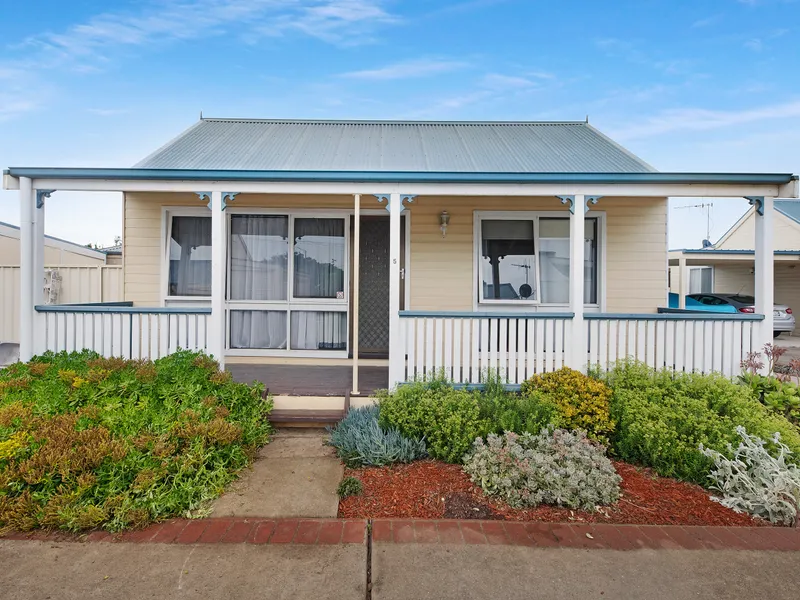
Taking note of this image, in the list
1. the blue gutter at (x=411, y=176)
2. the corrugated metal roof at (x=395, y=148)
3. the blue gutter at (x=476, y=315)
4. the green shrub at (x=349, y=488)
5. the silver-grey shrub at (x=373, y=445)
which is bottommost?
the green shrub at (x=349, y=488)

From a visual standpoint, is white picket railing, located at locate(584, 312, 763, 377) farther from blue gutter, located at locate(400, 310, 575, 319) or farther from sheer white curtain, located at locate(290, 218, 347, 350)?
sheer white curtain, located at locate(290, 218, 347, 350)

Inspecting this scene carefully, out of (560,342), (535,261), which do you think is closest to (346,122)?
(535,261)

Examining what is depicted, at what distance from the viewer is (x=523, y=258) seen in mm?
6664

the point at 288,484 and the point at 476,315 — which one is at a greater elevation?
the point at 476,315

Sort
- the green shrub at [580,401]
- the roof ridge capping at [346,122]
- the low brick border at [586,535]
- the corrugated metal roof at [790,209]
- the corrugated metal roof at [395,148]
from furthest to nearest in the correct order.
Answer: the corrugated metal roof at [790,209] < the roof ridge capping at [346,122] < the corrugated metal roof at [395,148] < the green shrub at [580,401] < the low brick border at [586,535]

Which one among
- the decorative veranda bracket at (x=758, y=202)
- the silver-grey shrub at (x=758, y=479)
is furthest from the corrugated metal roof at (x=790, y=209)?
the silver-grey shrub at (x=758, y=479)

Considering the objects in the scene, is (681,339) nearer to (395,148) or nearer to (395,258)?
(395,258)

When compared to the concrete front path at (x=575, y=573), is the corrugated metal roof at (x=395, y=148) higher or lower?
higher

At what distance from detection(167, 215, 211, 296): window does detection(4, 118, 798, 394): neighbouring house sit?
0.07 ft

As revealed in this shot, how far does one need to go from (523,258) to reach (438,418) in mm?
3404

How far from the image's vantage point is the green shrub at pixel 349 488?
3.46 meters

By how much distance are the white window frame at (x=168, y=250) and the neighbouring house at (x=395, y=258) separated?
0.02m

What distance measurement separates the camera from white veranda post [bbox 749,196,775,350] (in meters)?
5.08

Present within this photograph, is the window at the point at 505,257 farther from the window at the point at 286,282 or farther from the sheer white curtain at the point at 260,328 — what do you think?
the sheer white curtain at the point at 260,328
